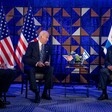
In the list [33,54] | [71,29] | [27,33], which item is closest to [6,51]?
[27,33]

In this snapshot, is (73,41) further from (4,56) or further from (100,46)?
(4,56)

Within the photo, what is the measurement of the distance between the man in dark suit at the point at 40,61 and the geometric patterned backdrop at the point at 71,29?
216 centimetres

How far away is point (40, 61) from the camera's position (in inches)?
231

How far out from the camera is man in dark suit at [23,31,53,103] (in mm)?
5637

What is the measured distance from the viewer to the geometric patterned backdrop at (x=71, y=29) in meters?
8.12

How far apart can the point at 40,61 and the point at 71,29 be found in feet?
8.51

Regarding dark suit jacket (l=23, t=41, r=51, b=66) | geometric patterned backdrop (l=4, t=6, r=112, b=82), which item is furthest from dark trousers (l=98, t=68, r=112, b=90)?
geometric patterned backdrop (l=4, t=6, r=112, b=82)

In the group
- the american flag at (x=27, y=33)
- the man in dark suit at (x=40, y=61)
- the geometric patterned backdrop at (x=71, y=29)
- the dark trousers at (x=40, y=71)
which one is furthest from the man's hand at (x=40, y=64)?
the geometric patterned backdrop at (x=71, y=29)

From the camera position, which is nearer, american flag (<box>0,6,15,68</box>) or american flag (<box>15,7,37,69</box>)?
american flag (<box>0,6,15,68</box>)

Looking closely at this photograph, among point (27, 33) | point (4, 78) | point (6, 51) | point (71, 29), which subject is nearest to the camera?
point (4, 78)

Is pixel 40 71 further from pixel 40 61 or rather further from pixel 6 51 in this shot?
pixel 6 51

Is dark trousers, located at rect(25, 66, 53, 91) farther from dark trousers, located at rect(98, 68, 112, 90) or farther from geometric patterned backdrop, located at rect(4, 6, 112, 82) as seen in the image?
geometric patterned backdrop, located at rect(4, 6, 112, 82)

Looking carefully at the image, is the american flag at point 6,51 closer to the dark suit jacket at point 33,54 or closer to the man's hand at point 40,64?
the dark suit jacket at point 33,54

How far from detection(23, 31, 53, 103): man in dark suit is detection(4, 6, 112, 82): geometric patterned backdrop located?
7.10 ft
